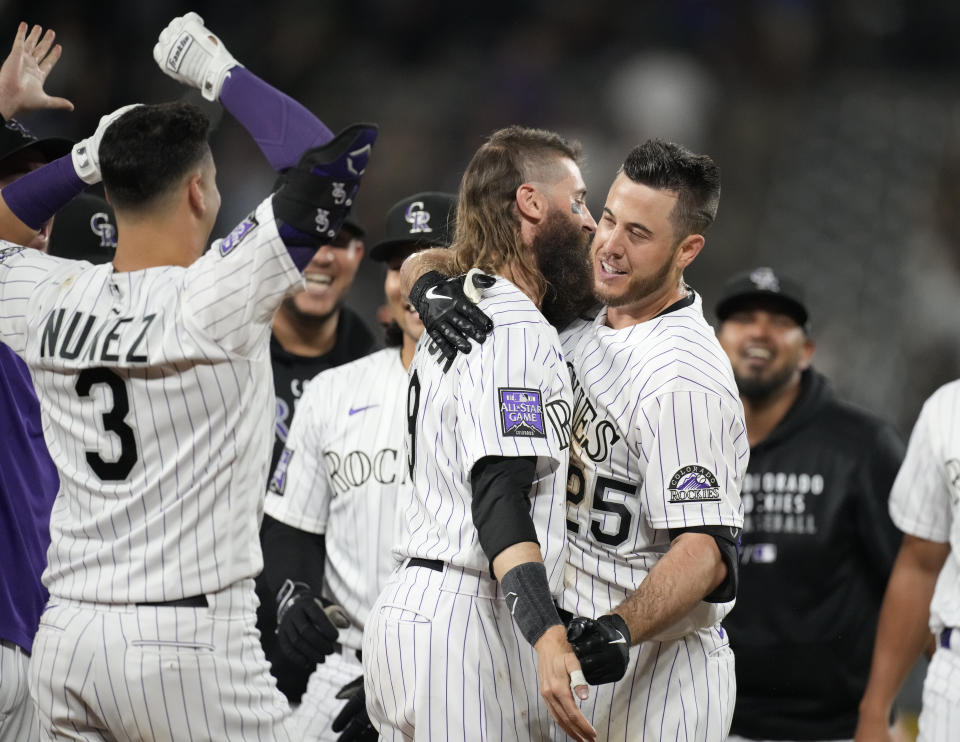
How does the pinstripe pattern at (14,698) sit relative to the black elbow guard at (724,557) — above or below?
below

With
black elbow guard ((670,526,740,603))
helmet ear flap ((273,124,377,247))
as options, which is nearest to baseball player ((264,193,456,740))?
helmet ear flap ((273,124,377,247))

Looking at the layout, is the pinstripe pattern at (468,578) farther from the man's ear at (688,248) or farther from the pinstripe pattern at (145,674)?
the man's ear at (688,248)

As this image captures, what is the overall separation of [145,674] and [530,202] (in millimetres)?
1455

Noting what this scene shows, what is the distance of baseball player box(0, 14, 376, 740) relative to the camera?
254 cm

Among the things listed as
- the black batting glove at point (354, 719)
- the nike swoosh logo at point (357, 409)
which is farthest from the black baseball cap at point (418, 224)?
the black batting glove at point (354, 719)

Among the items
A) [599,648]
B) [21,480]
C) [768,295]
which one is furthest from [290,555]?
[768,295]

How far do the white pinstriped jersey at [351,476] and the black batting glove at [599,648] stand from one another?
1338 mm

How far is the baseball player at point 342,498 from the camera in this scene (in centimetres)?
366

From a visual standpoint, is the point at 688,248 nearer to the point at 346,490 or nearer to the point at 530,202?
the point at 530,202

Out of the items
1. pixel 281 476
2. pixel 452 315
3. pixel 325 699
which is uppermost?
pixel 452 315

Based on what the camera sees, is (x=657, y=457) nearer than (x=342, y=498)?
Yes

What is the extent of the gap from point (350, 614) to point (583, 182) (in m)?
1.63

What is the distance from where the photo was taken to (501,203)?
282cm

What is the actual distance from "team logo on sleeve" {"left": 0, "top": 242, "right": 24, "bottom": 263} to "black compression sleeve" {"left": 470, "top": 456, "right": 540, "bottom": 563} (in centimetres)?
138
